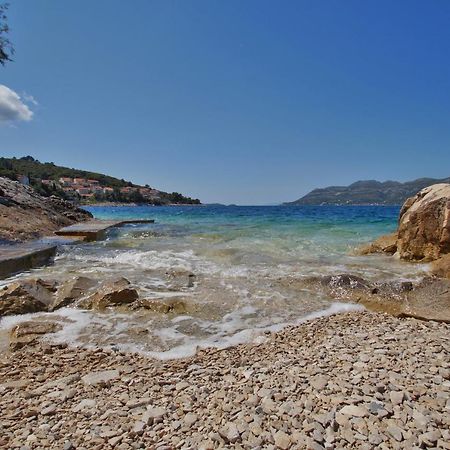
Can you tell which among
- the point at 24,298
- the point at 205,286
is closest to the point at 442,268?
the point at 205,286

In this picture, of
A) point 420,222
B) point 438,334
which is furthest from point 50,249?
point 420,222

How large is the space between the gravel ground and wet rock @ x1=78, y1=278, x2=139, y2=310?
1.85m

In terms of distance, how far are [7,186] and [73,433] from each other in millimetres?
19803

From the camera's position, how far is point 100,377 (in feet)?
13.3

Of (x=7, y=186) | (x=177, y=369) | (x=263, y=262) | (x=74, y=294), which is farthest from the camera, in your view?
(x=7, y=186)

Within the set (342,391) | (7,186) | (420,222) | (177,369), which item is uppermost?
(7,186)

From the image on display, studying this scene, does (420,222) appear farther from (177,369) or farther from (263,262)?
(177,369)

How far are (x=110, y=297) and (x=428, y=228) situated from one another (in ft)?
34.2

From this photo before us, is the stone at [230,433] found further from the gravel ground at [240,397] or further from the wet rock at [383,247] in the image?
the wet rock at [383,247]

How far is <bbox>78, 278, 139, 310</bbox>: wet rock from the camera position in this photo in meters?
6.75

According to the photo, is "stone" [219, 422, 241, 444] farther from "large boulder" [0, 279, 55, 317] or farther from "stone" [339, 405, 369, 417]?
"large boulder" [0, 279, 55, 317]

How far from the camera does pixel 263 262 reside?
11.5 meters

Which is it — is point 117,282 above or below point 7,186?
below

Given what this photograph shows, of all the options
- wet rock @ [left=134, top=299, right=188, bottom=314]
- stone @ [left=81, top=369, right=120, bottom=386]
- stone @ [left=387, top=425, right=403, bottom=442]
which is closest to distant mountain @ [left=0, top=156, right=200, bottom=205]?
wet rock @ [left=134, top=299, right=188, bottom=314]
